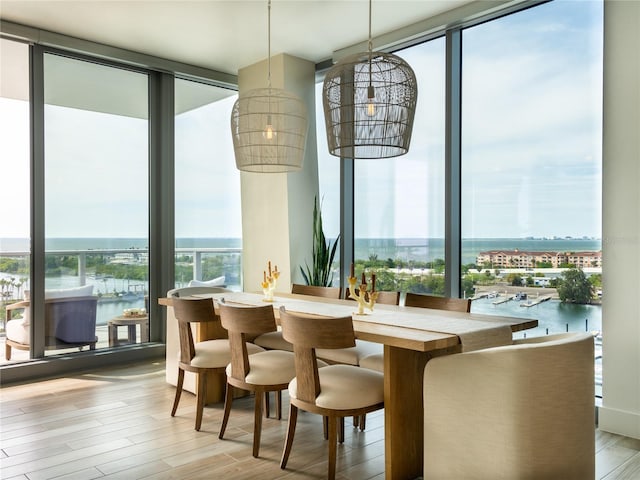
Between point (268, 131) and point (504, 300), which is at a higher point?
point (268, 131)

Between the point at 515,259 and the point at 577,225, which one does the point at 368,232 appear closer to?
the point at 515,259

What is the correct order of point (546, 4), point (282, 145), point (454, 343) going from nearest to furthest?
point (454, 343) → point (282, 145) → point (546, 4)

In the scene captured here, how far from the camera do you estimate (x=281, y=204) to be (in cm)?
530

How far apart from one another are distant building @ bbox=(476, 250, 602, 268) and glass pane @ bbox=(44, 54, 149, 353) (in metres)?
3.19

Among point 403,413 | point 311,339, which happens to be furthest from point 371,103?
point 403,413

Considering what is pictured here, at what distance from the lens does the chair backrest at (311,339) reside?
238 centimetres

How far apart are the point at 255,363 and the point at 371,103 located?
1524mm

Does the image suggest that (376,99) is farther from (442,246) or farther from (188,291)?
(188,291)

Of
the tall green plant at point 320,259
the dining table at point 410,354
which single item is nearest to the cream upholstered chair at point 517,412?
the dining table at point 410,354

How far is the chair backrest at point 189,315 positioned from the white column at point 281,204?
1.98 m

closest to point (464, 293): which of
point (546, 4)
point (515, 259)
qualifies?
point (515, 259)

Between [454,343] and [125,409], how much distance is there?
7.81 ft

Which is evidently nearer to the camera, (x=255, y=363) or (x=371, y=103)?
(x=371, y=103)

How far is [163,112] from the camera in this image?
527 cm
